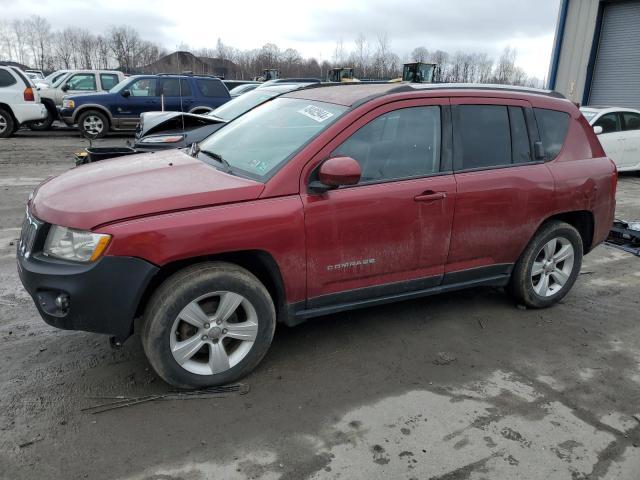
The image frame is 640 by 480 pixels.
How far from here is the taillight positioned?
1365 cm

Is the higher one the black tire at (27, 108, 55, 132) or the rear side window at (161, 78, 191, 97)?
the rear side window at (161, 78, 191, 97)

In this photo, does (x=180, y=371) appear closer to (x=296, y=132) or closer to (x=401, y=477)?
(x=401, y=477)

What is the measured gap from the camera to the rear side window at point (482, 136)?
3830 millimetres

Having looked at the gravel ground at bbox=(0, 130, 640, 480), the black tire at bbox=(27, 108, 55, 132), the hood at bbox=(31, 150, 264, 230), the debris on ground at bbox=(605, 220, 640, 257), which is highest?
the hood at bbox=(31, 150, 264, 230)

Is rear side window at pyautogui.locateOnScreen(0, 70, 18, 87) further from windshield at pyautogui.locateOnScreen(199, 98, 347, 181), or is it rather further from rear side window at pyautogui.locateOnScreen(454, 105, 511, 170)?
rear side window at pyautogui.locateOnScreen(454, 105, 511, 170)

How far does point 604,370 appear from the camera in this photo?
11.8 feet

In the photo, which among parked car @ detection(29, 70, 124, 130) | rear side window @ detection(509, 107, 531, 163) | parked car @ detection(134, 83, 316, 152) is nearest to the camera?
rear side window @ detection(509, 107, 531, 163)

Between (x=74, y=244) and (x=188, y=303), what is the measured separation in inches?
27.1

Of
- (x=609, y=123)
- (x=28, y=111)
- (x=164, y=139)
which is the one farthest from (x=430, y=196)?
(x=28, y=111)

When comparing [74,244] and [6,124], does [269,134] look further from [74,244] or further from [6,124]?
Result: [6,124]

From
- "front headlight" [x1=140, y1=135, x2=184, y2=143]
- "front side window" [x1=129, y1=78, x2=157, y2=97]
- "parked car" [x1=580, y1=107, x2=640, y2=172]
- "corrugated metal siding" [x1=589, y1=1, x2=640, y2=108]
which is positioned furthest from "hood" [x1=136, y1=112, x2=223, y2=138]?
"corrugated metal siding" [x1=589, y1=1, x2=640, y2=108]

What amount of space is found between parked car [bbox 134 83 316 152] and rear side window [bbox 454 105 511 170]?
3.20 m

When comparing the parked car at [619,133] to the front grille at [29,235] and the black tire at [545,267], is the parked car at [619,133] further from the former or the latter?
the front grille at [29,235]

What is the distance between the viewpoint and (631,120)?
1121 cm
